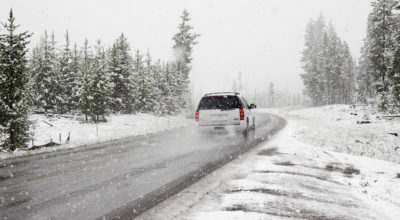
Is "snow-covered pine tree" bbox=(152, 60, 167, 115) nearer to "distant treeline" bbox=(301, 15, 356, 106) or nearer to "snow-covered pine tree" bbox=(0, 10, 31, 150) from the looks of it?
"snow-covered pine tree" bbox=(0, 10, 31, 150)

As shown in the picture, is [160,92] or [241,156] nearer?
[241,156]

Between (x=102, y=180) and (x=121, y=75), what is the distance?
84.7 ft

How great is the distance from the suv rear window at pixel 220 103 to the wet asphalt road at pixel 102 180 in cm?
372

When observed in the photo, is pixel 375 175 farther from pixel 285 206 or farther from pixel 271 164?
pixel 285 206

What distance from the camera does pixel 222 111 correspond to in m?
13.7

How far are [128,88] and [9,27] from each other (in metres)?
17.0

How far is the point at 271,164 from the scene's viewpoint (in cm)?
747

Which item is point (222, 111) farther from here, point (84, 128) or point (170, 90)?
point (170, 90)

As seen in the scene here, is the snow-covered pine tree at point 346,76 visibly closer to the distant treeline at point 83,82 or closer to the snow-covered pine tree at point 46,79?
the distant treeline at point 83,82

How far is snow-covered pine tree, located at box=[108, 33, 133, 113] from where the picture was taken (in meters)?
30.4

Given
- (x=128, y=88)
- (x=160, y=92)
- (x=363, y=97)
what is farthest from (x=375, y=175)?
(x=363, y=97)

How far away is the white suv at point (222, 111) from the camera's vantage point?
13633 mm

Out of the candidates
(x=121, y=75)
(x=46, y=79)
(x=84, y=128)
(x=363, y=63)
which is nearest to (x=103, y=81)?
(x=84, y=128)

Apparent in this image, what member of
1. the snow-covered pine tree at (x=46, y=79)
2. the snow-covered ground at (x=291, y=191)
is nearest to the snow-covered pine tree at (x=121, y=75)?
the snow-covered pine tree at (x=46, y=79)
